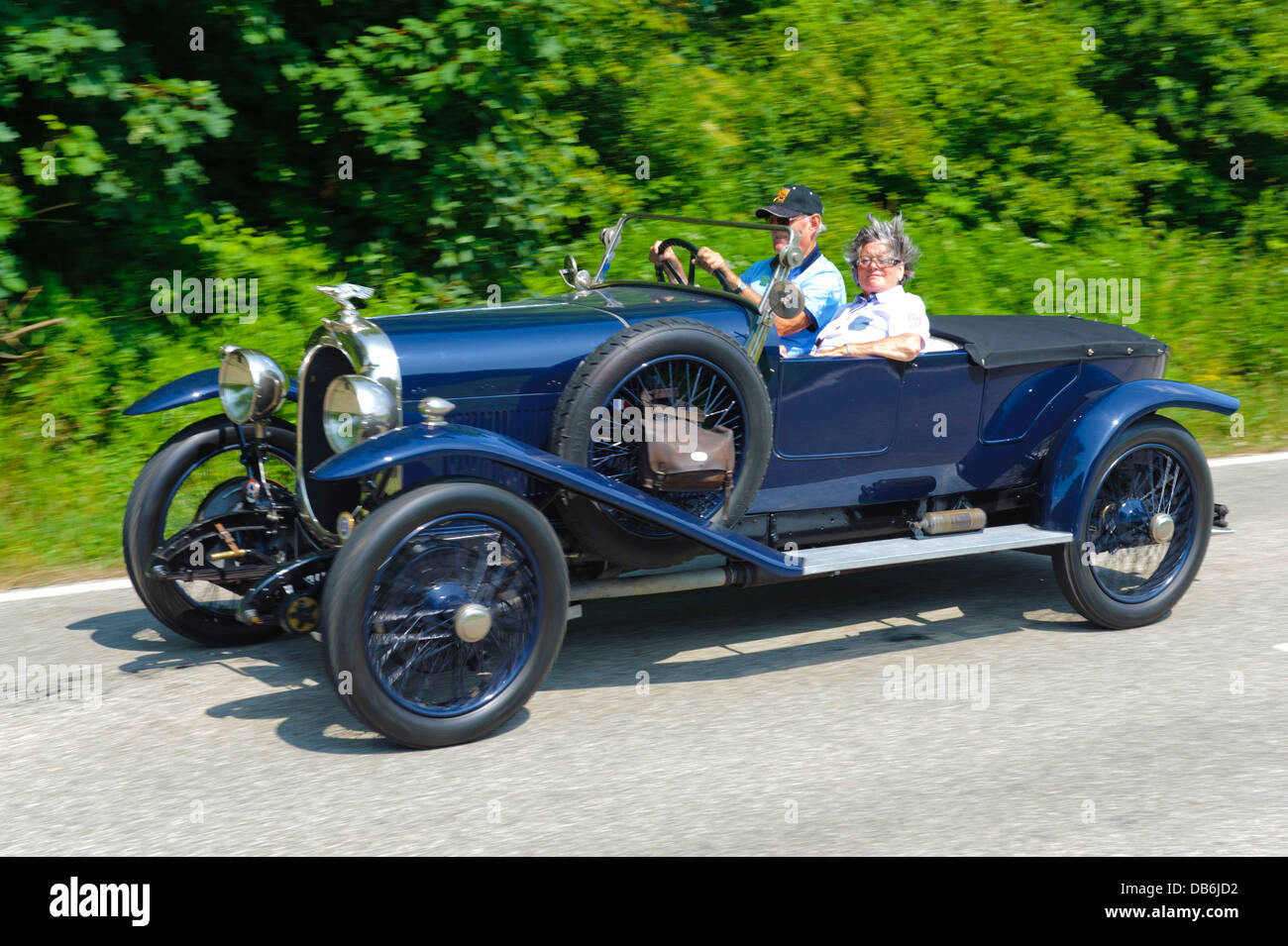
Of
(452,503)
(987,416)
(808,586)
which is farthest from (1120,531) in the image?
(452,503)

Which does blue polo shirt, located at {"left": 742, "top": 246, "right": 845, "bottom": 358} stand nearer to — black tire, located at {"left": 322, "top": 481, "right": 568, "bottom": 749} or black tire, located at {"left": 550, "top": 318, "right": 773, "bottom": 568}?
black tire, located at {"left": 550, "top": 318, "right": 773, "bottom": 568}

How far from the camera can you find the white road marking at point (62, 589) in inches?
219

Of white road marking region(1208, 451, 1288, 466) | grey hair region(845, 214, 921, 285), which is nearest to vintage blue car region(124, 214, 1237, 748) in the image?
grey hair region(845, 214, 921, 285)

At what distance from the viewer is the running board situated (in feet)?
15.4

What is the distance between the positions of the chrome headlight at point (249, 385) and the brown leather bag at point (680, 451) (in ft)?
4.52

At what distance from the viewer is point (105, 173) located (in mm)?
7539

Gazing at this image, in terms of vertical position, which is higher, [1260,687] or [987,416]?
[987,416]

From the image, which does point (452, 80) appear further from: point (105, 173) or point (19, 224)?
point (19, 224)

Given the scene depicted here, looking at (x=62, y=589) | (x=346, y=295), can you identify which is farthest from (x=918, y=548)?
(x=62, y=589)

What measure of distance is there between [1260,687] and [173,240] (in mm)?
6496

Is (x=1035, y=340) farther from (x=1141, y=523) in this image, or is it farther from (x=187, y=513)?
(x=187, y=513)

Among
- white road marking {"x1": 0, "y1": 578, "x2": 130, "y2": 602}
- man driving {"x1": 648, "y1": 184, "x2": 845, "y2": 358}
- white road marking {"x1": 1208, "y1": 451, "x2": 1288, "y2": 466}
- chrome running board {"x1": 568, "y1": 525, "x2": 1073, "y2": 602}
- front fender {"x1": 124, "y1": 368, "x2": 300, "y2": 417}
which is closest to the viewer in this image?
chrome running board {"x1": 568, "y1": 525, "x2": 1073, "y2": 602}

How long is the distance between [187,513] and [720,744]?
7.57 feet

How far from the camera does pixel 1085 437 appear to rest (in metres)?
5.14
